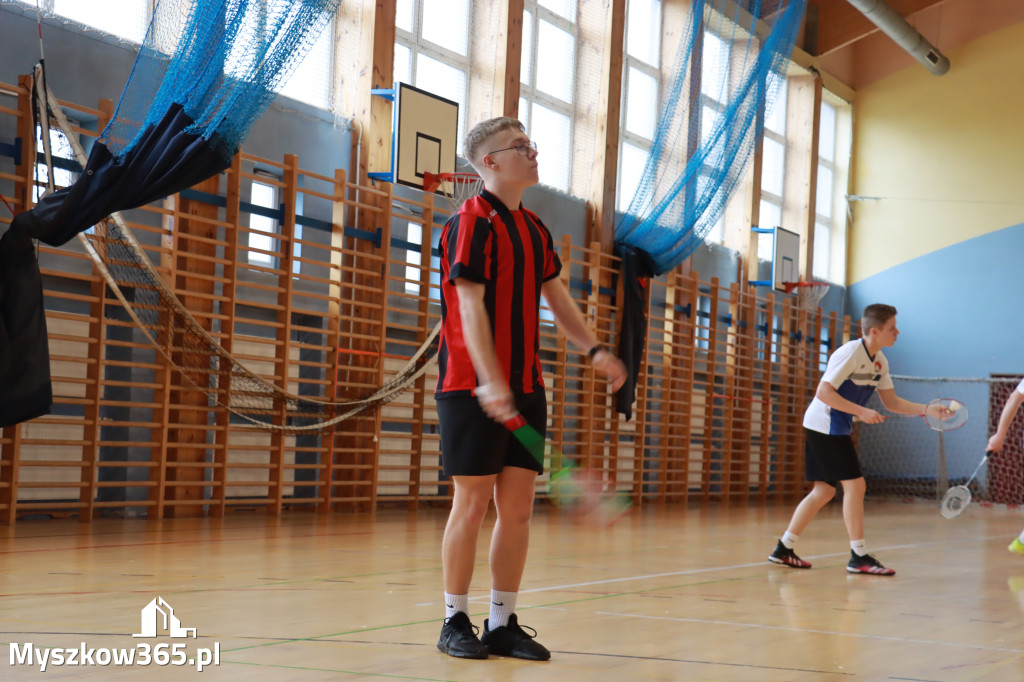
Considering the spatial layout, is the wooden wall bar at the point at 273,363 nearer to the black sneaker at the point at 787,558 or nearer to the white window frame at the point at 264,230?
the white window frame at the point at 264,230

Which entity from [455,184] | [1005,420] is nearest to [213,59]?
[455,184]

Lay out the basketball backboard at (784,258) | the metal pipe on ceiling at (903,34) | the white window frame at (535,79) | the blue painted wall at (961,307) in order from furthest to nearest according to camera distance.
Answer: the blue painted wall at (961,307) < the basketball backboard at (784,258) < the metal pipe on ceiling at (903,34) < the white window frame at (535,79)

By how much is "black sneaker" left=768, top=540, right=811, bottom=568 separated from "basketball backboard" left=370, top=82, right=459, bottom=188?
4.35 metres

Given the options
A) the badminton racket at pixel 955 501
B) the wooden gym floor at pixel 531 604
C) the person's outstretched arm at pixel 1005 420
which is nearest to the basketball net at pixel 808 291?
the badminton racket at pixel 955 501

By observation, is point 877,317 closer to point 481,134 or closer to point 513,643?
point 481,134

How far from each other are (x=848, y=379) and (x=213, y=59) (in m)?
3.79

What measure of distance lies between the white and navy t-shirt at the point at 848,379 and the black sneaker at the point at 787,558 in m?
0.64

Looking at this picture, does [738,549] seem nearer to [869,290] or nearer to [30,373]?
[30,373]

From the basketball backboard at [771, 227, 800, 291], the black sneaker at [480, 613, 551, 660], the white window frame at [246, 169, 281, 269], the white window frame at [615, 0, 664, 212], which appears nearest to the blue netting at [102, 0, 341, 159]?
the white window frame at [246, 169, 281, 269]

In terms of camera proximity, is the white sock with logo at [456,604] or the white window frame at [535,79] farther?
the white window frame at [535,79]

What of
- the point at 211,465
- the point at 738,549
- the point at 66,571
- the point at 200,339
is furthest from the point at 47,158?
the point at 738,549

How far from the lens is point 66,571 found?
13.7ft

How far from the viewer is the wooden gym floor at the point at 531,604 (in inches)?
103

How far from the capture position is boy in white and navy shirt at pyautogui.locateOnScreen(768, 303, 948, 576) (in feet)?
17.2
